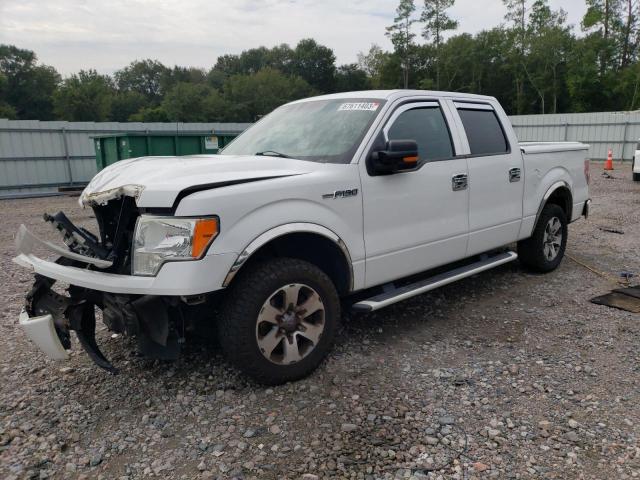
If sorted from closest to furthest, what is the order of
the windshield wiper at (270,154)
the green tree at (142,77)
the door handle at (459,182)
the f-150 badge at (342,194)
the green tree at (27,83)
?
1. the f-150 badge at (342,194)
2. the windshield wiper at (270,154)
3. the door handle at (459,182)
4. the green tree at (27,83)
5. the green tree at (142,77)

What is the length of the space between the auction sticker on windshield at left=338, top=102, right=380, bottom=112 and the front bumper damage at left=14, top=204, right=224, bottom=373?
177cm

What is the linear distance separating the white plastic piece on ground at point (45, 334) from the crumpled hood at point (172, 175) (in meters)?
0.78

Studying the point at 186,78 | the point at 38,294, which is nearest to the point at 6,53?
the point at 186,78

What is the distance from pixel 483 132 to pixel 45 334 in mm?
4022

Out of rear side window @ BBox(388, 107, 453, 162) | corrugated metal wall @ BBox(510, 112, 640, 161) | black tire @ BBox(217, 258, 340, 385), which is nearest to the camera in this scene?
black tire @ BBox(217, 258, 340, 385)

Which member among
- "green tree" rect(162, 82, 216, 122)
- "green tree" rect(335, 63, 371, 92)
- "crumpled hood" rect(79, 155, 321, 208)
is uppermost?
"green tree" rect(335, 63, 371, 92)

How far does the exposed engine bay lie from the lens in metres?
2.94

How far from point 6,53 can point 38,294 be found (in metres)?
90.3

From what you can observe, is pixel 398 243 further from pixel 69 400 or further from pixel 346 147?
pixel 69 400

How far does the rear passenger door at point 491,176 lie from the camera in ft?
15.0

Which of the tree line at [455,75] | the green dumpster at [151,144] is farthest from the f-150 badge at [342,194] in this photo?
the tree line at [455,75]

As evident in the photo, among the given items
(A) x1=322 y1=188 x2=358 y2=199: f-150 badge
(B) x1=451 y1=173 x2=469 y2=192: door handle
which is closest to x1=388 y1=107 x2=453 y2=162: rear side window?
(B) x1=451 y1=173 x2=469 y2=192: door handle

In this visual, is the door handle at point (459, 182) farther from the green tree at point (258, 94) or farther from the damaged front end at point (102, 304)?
the green tree at point (258, 94)

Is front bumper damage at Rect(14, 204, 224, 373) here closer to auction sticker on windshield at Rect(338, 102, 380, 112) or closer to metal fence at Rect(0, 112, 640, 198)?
auction sticker on windshield at Rect(338, 102, 380, 112)
